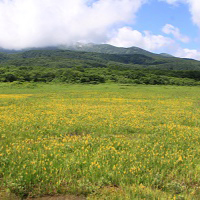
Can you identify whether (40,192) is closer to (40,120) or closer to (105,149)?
(105,149)

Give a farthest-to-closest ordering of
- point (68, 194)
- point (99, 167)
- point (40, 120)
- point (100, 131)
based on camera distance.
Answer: point (40, 120), point (100, 131), point (99, 167), point (68, 194)

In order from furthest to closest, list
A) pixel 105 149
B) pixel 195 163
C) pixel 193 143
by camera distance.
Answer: pixel 193 143 → pixel 105 149 → pixel 195 163

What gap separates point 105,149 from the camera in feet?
26.0

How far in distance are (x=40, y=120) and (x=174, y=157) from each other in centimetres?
912

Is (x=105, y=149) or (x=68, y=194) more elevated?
(x=105, y=149)

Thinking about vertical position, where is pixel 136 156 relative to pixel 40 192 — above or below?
above

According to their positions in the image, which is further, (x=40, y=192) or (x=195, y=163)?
(x=195, y=163)

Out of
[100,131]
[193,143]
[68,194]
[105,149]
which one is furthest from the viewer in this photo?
[100,131]

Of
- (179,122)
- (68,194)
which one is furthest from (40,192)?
(179,122)

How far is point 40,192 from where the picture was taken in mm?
5410

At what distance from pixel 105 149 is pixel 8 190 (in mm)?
3829

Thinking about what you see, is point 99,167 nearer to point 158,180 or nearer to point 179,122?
point 158,180

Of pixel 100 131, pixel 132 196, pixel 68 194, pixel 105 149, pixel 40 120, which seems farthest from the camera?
pixel 40 120

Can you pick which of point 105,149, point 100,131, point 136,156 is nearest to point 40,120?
point 100,131
